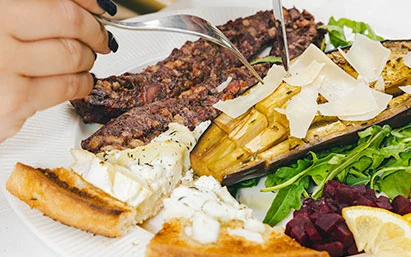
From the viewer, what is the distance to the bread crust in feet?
9.27

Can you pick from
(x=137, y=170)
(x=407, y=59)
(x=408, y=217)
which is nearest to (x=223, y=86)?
(x=137, y=170)

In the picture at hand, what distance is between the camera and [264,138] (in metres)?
3.26

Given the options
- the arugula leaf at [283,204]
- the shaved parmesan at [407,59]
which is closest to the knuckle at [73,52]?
the arugula leaf at [283,204]

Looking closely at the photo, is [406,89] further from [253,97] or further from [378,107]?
[253,97]

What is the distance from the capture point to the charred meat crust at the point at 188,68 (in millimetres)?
3814

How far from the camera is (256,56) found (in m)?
4.50

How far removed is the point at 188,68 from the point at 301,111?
1.22m

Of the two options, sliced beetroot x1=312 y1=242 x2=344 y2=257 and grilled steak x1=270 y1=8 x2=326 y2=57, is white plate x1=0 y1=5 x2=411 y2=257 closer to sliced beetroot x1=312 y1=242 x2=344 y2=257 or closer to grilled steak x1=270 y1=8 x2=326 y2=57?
grilled steak x1=270 y1=8 x2=326 y2=57

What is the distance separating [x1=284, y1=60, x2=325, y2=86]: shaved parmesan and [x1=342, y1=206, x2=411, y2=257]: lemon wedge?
979 millimetres

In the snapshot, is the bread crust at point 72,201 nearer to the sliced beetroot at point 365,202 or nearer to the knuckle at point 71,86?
the knuckle at point 71,86

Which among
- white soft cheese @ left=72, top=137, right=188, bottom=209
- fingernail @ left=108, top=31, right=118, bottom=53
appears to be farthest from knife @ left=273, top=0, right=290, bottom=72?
fingernail @ left=108, top=31, right=118, bottom=53

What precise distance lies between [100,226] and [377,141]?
63.6 inches

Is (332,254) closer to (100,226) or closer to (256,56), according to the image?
(100,226)

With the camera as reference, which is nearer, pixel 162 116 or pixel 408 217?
pixel 408 217
